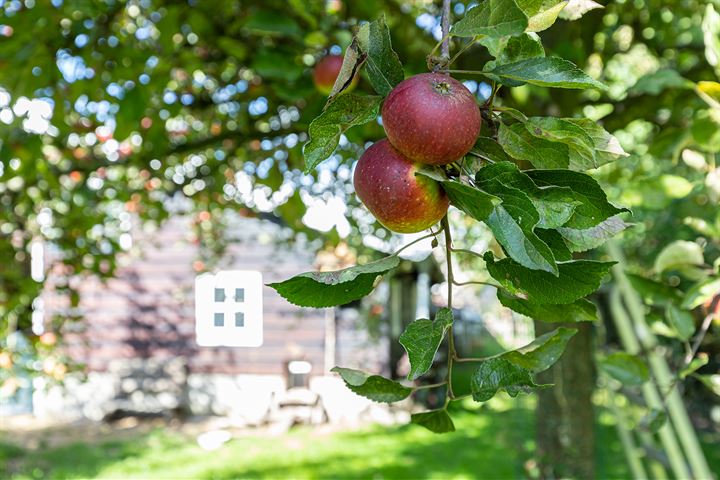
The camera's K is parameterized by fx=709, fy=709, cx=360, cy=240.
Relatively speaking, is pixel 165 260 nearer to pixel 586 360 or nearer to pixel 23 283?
pixel 23 283

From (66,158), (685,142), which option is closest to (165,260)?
(66,158)

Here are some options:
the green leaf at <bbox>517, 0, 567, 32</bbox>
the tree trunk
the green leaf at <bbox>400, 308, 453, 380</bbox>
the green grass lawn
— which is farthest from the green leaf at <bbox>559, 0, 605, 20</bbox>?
the green grass lawn

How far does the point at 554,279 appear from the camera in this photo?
Answer: 23.4 inches

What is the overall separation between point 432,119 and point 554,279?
0.17 metres

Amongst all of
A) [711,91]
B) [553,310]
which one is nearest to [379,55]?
[553,310]

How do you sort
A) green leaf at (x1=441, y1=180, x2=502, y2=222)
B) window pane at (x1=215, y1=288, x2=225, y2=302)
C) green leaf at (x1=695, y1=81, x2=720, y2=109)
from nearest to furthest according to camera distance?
green leaf at (x1=441, y1=180, x2=502, y2=222)
green leaf at (x1=695, y1=81, x2=720, y2=109)
window pane at (x1=215, y1=288, x2=225, y2=302)

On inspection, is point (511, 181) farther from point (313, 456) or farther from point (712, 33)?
point (313, 456)

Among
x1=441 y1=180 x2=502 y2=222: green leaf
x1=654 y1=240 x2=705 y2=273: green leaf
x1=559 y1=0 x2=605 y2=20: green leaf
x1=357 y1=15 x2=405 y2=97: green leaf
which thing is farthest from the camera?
x1=654 y1=240 x2=705 y2=273: green leaf

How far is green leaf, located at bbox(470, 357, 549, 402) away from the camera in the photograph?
0.65 metres

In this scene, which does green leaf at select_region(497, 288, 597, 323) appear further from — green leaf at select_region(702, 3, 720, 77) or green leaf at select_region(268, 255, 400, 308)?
green leaf at select_region(702, 3, 720, 77)

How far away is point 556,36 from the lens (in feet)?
7.42

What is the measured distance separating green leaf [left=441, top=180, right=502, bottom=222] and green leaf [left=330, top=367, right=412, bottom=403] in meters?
0.27

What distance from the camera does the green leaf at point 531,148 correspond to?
0.63 metres

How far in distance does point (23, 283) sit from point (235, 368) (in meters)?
7.29
